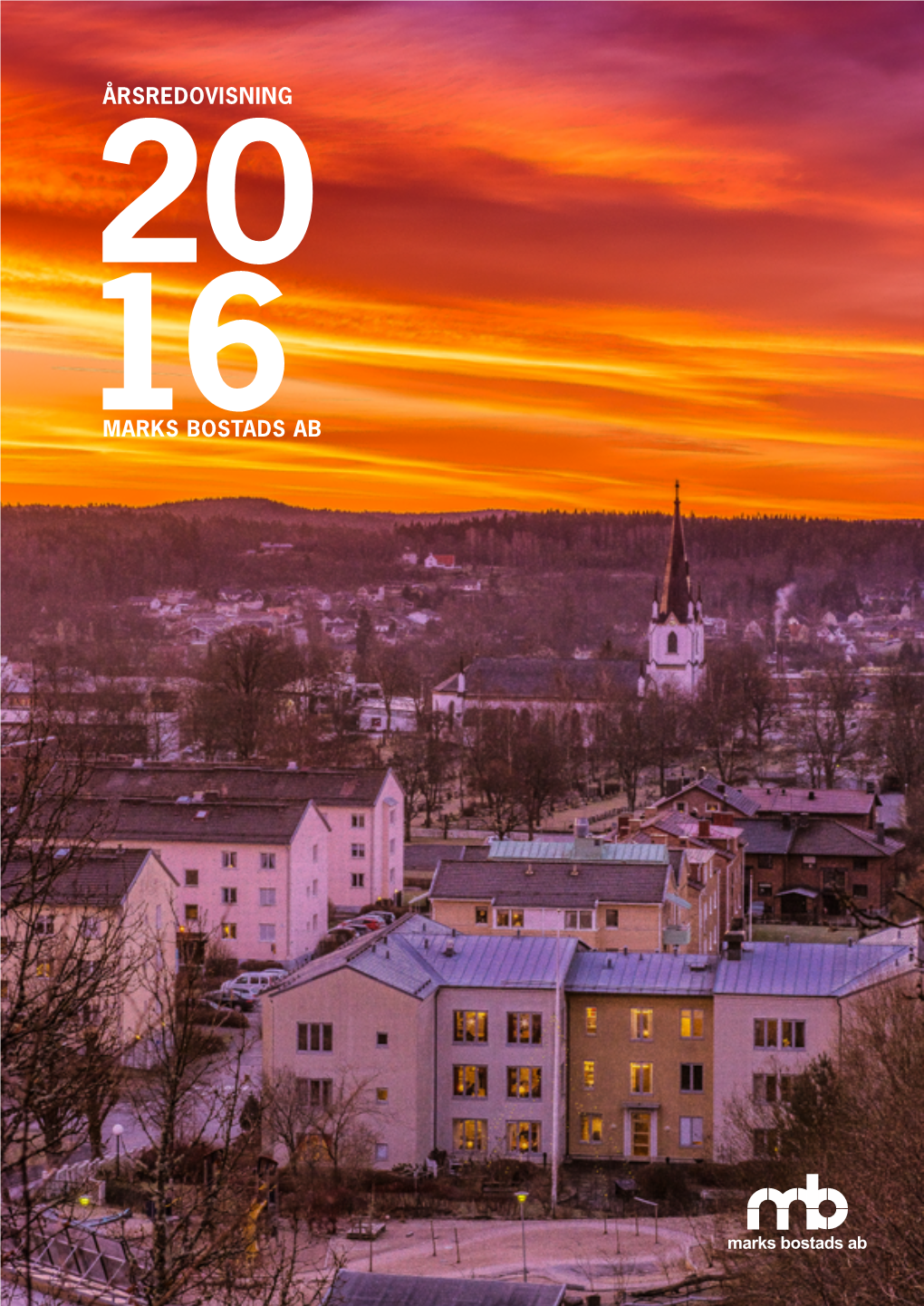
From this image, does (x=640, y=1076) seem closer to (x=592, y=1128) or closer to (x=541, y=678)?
(x=592, y=1128)

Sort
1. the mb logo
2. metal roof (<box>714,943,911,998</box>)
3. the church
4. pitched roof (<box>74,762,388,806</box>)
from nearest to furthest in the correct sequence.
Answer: the mb logo, metal roof (<box>714,943,911,998</box>), pitched roof (<box>74,762,388,806</box>), the church

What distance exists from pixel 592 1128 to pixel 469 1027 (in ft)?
5.45

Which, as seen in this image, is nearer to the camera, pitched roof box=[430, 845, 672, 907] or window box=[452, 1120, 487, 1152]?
window box=[452, 1120, 487, 1152]

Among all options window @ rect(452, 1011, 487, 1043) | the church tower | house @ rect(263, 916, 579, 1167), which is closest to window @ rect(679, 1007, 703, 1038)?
house @ rect(263, 916, 579, 1167)

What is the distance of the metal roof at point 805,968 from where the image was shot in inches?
694

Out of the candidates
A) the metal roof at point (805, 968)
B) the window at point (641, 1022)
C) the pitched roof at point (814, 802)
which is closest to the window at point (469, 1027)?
the window at point (641, 1022)

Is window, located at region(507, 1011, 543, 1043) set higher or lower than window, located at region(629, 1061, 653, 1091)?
higher

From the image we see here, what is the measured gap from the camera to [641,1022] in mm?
18062

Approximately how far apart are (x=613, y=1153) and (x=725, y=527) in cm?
13226

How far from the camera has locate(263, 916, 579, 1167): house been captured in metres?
17.2

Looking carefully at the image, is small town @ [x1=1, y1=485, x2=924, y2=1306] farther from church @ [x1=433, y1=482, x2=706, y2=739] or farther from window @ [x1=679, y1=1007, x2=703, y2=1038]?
church @ [x1=433, y1=482, x2=706, y2=739]

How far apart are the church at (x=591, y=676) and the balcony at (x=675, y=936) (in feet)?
113

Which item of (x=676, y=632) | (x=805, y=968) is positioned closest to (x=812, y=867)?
(x=805, y=968)

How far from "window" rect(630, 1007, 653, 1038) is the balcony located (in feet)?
13.0
